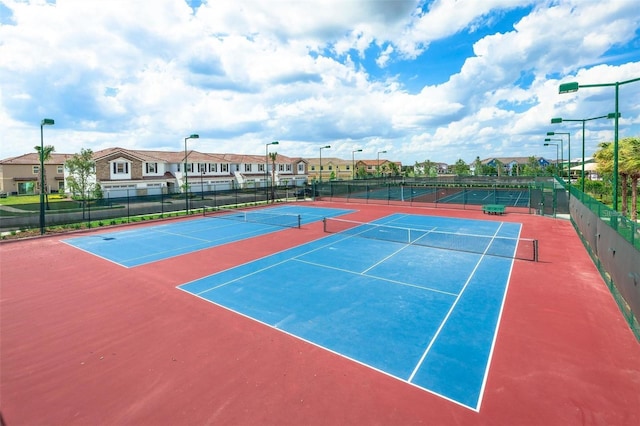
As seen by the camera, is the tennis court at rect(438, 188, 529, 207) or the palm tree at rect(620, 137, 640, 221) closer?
the palm tree at rect(620, 137, 640, 221)

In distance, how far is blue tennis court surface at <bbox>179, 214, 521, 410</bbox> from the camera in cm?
806

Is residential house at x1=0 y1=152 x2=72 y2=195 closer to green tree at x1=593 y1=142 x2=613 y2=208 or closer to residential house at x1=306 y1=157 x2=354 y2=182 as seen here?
residential house at x1=306 y1=157 x2=354 y2=182

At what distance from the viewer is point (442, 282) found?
535 inches

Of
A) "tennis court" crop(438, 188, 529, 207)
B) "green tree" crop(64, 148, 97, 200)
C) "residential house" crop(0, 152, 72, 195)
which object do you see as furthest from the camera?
"residential house" crop(0, 152, 72, 195)

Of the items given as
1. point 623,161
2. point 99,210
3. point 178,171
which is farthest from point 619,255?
point 178,171

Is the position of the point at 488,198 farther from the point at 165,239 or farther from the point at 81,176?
the point at 81,176

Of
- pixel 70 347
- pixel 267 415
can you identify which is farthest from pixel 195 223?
pixel 267 415

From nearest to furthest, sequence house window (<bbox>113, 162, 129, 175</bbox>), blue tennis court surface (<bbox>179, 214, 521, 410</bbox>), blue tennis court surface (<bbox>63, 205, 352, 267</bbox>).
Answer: blue tennis court surface (<bbox>179, 214, 521, 410</bbox>) → blue tennis court surface (<bbox>63, 205, 352, 267</bbox>) → house window (<bbox>113, 162, 129, 175</bbox>)

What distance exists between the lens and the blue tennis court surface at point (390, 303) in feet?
26.5

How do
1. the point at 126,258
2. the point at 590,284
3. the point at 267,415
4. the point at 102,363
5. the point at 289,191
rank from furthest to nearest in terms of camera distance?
1. the point at 289,191
2. the point at 126,258
3. the point at 590,284
4. the point at 102,363
5. the point at 267,415

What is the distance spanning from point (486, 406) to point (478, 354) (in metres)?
1.94

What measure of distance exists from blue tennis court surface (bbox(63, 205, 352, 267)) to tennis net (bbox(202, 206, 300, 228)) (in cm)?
110

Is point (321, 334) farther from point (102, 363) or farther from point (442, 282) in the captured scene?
point (442, 282)

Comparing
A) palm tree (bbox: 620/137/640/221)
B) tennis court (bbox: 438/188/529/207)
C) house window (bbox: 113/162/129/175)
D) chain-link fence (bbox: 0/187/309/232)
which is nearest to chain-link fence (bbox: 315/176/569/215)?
tennis court (bbox: 438/188/529/207)
